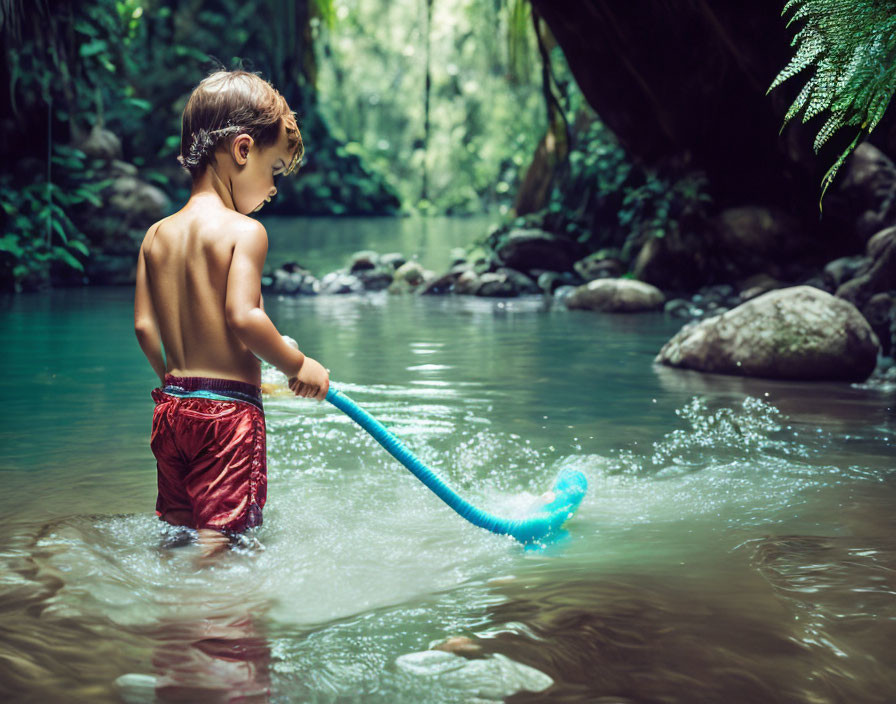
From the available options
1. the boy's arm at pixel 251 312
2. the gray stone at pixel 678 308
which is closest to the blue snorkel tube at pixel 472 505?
the boy's arm at pixel 251 312

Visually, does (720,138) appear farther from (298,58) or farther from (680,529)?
(298,58)

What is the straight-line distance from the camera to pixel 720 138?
43.4 feet

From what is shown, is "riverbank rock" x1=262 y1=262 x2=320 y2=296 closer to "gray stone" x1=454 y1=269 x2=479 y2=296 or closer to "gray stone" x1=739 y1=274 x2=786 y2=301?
"gray stone" x1=454 y1=269 x2=479 y2=296

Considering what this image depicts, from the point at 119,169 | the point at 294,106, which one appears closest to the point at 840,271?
the point at 119,169

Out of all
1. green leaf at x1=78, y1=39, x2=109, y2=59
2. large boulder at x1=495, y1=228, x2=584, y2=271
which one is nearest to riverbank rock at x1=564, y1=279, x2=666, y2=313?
large boulder at x1=495, y1=228, x2=584, y2=271

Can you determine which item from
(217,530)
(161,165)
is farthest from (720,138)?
(161,165)

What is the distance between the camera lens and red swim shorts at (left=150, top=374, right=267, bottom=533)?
8.81 feet

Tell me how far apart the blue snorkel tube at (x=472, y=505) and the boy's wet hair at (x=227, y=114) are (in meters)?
0.81

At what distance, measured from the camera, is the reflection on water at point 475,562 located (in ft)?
6.26

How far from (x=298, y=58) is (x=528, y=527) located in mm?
21768

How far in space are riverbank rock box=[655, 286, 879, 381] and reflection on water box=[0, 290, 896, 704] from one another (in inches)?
25.4

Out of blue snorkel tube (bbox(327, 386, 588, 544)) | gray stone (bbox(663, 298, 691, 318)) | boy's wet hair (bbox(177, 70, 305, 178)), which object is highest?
boy's wet hair (bbox(177, 70, 305, 178))

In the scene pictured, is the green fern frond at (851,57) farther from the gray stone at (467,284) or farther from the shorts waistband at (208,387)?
the gray stone at (467,284)

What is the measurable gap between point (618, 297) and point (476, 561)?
31.0 feet
